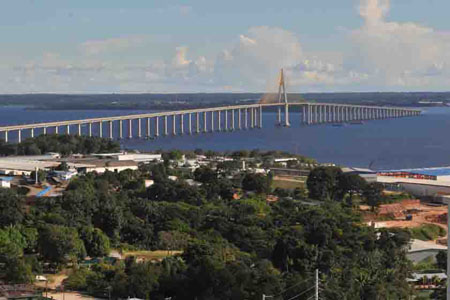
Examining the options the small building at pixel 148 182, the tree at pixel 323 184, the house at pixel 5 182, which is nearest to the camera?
the house at pixel 5 182

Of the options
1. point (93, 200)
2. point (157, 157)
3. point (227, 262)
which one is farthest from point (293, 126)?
point (227, 262)

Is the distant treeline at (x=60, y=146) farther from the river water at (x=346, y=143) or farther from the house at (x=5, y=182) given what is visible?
the river water at (x=346, y=143)

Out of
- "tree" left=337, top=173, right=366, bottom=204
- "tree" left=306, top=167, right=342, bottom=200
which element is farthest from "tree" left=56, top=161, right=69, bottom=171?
"tree" left=337, top=173, right=366, bottom=204

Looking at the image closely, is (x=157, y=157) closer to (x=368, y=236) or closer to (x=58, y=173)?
(x=58, y=173)

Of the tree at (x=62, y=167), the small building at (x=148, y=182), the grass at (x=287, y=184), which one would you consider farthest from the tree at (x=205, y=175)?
the tree at (x=62, y=167)

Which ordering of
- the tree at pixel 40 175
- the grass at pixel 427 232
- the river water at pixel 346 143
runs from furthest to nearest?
1. the river water at pixel 346 143
2. the tree at pixel 40 175
3. the grass at pixel 427 232

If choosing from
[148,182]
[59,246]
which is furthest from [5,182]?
[59,246]

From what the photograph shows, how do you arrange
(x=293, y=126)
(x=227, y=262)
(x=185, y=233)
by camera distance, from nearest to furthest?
1. (x=227, y=262)
2. (x=185, y=233)
3. (x=293, y=126)
